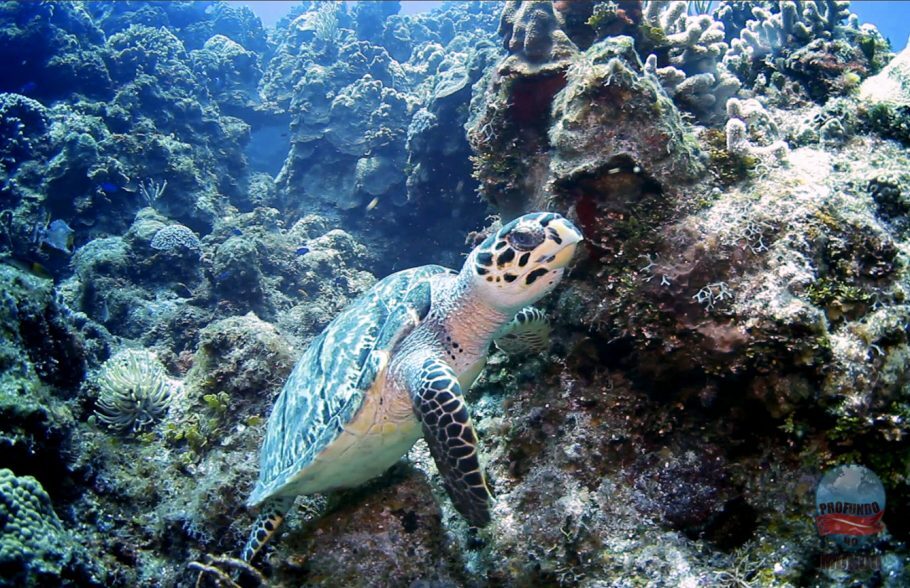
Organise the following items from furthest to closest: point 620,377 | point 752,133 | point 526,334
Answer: point 752,133, point 526,334, point 620,377

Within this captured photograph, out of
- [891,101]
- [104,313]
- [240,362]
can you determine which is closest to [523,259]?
[240,362]

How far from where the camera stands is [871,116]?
4.09 m

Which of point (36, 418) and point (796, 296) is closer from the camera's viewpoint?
Answer: point (796, 296)

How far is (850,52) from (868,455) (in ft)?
17.8

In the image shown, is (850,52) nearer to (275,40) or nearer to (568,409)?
(568,409)

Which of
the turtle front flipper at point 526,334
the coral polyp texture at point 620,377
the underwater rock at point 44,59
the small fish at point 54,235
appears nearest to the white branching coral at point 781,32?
the coral polyp texture at point 620,377

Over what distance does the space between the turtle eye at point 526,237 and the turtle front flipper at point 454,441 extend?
919 millimetres

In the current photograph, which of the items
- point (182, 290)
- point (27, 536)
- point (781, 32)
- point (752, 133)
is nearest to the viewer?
point (27, 536)

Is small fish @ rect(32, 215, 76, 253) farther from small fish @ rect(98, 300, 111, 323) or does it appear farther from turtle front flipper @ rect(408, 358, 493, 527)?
turtle front flipper @ rect(408, 358, 493, 527)

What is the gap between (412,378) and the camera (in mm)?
2891

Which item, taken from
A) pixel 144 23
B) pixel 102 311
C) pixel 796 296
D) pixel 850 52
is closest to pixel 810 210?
pixel 796 296

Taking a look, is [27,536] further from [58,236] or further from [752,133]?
[58,236]

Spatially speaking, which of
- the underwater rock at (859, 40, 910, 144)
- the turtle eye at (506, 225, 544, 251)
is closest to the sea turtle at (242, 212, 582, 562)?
the turtle eye at (506, 225, 544, 251)

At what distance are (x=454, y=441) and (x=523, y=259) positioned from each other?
3.82 ft
